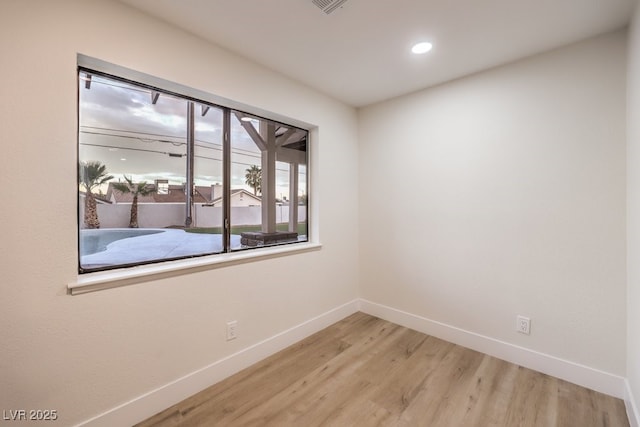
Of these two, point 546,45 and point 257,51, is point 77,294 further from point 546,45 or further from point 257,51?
point 546,45

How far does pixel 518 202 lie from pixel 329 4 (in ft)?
6.58

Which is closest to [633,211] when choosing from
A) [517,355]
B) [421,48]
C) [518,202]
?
[518,202]

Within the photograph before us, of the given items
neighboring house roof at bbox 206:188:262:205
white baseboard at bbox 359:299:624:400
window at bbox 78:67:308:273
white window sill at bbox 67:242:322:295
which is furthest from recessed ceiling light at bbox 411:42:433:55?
white baseboard at bbox 359:299:624:400

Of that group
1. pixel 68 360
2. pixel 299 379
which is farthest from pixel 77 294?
pixel 299 379

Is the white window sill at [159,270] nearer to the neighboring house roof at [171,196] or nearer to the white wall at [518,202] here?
the neighboring house roof at [171,196]

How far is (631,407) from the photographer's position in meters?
1.67

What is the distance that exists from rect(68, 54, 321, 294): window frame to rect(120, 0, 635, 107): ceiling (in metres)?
0.39

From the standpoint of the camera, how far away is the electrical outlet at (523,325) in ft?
7.22

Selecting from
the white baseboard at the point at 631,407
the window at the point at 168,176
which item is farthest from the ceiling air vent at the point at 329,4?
the white baseboard at the point at 631,407

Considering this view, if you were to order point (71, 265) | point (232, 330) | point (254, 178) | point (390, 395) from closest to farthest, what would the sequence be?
point (71, 265)
point (390, 395)
point (232, 330)
point (254, 178)

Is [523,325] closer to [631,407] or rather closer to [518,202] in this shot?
[631,407]

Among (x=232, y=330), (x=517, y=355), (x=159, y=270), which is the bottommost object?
(x=517, y=355)

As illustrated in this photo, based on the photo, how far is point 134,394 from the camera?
1659 mm

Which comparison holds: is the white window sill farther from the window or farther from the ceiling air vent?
the ceiling air vent
